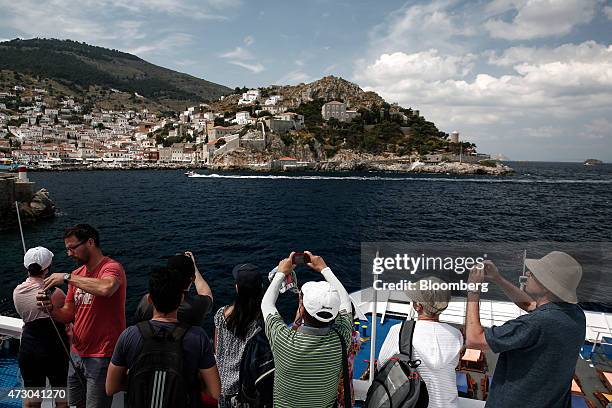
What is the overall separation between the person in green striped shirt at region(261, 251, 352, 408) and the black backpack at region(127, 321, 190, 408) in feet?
1.50

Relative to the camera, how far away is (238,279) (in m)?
2.13

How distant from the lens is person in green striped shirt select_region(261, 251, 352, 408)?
5.61 feet

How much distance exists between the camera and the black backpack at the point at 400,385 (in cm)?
173

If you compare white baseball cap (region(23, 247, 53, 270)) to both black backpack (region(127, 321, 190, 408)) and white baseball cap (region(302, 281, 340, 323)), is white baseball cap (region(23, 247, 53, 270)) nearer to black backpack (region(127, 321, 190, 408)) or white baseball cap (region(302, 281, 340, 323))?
black backpack (region(127, 321, 190, 408))

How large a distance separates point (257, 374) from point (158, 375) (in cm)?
56

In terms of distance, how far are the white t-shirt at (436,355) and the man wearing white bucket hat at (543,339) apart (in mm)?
155

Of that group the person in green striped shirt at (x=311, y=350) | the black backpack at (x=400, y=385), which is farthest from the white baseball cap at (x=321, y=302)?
the black backpack at (x=400, y=385)

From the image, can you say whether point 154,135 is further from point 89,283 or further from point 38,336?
point 89,283

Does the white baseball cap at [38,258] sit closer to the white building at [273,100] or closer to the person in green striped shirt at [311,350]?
the person in green striped shirt at [311,350]

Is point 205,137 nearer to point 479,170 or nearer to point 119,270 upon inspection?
point 479,170

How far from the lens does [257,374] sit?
2006mm

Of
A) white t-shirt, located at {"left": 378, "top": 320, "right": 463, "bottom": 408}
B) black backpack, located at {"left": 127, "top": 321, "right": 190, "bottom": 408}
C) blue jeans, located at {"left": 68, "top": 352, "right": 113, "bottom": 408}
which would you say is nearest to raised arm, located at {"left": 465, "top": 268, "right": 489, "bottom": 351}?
white t-shirt, located at {"left": 378, "top": 320, "right": 463, "bottom": 408}

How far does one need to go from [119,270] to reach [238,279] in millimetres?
895

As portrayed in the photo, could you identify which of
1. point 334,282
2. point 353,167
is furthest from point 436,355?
point 353,167
